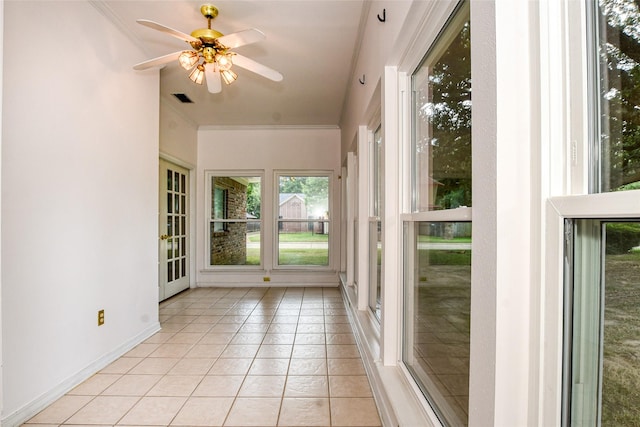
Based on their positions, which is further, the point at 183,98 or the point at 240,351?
the point at 183,98

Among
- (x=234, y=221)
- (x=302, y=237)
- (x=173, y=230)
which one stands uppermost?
(x=234, y=221)

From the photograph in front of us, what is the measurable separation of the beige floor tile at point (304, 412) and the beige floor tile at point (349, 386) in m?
0.13

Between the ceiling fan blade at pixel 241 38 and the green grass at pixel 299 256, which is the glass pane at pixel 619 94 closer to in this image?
the ceiling fan blade at pixel 241 38

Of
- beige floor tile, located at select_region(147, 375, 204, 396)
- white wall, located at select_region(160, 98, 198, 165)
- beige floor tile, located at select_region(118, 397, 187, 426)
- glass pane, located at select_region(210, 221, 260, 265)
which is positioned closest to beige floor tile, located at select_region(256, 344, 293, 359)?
beige floor tile, located at select_region(147, 375, 204, 396)

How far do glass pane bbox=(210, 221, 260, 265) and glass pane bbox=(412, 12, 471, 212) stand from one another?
4.30 metres

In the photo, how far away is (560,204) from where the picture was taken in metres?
0.67

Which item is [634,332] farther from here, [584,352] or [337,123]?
[337,123]

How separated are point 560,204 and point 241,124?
5.28m

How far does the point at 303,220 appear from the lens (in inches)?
219

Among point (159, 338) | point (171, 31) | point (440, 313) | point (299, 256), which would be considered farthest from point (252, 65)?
point (299, 256)

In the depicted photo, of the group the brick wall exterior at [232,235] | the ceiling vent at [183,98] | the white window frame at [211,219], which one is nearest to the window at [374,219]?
the ceiling vent at [183,98]

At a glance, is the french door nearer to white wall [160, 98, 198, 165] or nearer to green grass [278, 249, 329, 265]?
white wall [160, 98, 198, 165]

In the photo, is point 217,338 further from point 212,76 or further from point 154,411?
point 212,76

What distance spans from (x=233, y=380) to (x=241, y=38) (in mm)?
2328
